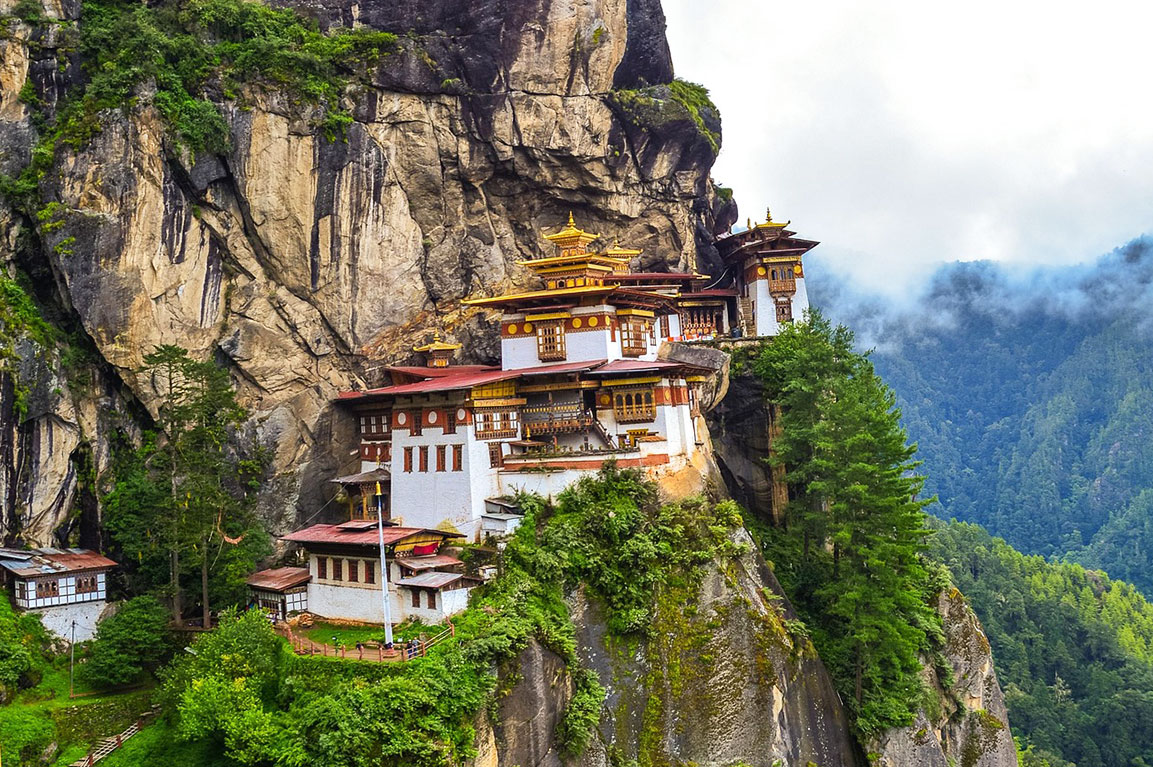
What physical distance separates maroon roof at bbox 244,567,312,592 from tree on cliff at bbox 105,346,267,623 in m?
0.61

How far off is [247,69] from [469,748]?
1114 inches

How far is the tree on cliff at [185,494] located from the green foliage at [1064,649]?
46.9 metres

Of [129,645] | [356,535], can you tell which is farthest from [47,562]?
[356,535]

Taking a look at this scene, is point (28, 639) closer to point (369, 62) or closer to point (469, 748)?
point (469, 748)

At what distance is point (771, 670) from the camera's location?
31.7 m

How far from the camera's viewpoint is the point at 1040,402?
141 metres

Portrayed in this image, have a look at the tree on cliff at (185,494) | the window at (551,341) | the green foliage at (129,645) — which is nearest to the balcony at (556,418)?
the window at (551,341)

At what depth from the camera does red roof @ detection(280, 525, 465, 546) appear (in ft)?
101

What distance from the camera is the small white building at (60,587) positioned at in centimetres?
3206

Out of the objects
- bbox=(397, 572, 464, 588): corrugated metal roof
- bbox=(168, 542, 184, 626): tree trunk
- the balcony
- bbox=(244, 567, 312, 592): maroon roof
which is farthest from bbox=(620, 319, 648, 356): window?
bbox=(168, 542, 184, 626): tree trunk

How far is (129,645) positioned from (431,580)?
9.97 metres

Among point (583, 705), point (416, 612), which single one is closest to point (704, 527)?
point (583, 705)

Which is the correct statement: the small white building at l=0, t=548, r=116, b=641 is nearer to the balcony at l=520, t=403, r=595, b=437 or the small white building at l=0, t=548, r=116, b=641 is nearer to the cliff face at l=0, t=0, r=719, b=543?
the cliff face at l=0, t=0, r=719, b=543

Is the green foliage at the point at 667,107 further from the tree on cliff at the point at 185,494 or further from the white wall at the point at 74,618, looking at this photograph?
the white wall at the point at 74,618
